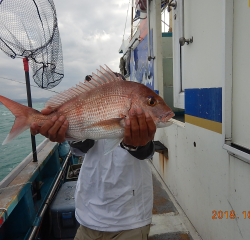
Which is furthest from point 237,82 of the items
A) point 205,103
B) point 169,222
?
point 169,222

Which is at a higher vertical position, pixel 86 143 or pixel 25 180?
pixel 86 143

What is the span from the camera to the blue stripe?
1823mm

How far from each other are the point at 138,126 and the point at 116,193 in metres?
0.72

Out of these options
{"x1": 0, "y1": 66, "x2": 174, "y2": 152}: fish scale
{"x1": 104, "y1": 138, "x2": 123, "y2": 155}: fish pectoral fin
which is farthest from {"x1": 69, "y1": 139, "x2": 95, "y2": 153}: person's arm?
{"x1": 104, "y1": 138, "x2": 123, "y2": 155}: fish pectoral fin

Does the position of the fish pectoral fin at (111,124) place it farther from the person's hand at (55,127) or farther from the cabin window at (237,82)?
the cabin window at (237,82)

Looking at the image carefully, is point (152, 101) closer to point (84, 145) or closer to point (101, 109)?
point (101, 109)

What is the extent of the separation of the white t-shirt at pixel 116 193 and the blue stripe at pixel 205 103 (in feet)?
2.87

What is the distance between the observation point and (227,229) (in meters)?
1.78

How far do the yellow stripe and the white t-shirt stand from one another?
31.5 inches

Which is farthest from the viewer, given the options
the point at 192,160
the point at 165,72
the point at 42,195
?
the point at 165,72

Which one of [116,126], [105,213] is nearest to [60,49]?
[116,126]

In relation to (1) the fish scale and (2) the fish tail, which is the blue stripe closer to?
(1) the fish scale

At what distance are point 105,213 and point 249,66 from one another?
170cm

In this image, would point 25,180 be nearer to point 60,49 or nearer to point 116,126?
point 116,126
